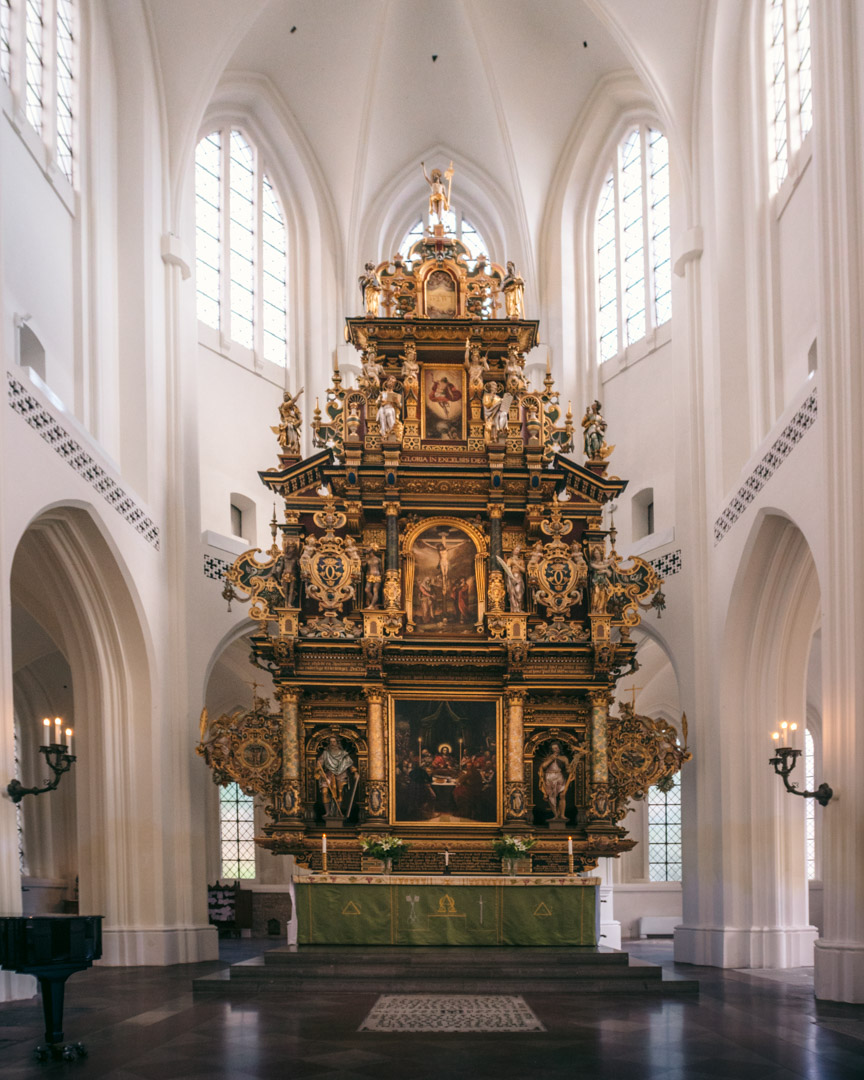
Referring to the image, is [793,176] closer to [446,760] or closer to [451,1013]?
[446,760]

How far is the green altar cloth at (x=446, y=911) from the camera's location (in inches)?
687

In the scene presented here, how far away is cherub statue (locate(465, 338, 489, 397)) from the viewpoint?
21.6 meters

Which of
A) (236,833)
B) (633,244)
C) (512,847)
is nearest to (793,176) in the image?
(633,244)

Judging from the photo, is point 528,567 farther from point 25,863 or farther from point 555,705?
point 25,863

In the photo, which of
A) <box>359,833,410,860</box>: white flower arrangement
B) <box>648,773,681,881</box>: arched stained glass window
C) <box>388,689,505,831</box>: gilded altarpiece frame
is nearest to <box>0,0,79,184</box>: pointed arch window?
<box>388,689,505,831</box>: gilded altarpiece frame

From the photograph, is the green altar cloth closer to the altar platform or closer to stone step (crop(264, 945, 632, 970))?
the altar platform

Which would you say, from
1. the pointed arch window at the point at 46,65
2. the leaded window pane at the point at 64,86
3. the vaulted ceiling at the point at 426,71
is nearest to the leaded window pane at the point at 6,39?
the pointed arch window at the point at 46,65

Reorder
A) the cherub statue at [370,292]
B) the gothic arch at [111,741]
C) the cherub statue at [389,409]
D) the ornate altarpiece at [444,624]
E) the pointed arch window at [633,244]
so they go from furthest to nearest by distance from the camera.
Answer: the pointed arch window at [633,244] → the cherub statue at [370,292] → the cherub statue at [389,409] → the ornate altarpiece at [444,624] → the gothic arch at [111,741]

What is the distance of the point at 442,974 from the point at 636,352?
42.7ft

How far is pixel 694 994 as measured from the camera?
50.7 feet

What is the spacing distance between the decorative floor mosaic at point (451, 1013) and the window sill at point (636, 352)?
1310 centimetres

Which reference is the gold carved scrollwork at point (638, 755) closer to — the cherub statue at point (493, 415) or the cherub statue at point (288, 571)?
the cherub statue at point (493, 415)

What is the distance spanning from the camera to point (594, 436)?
21.5 metres

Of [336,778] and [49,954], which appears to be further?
[336,778]
